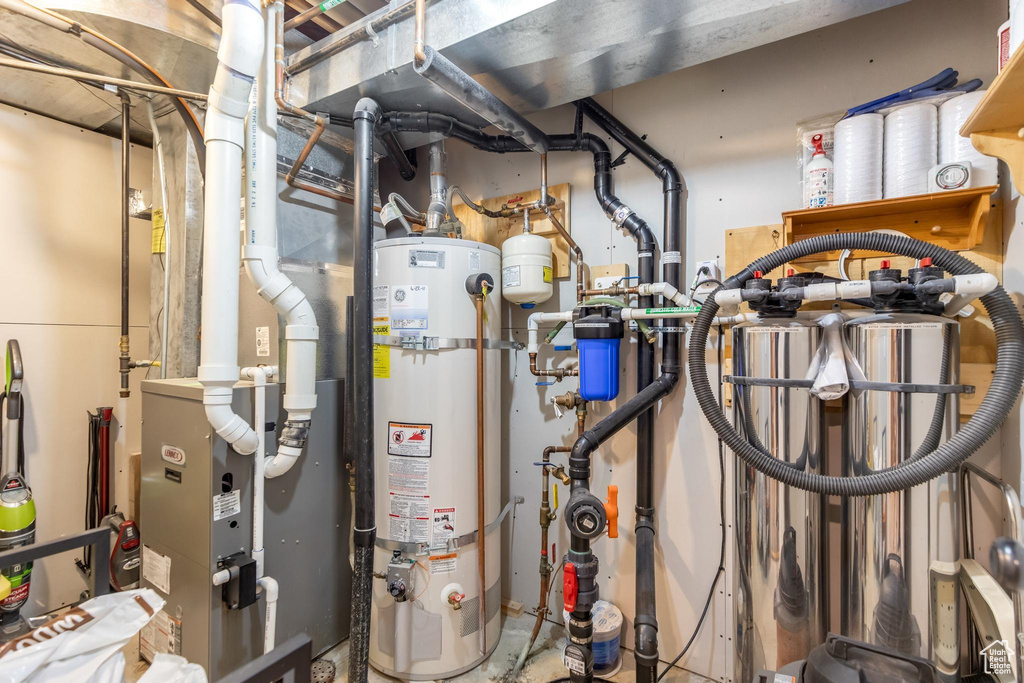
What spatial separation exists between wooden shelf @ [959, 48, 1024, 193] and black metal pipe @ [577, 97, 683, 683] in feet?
2.73

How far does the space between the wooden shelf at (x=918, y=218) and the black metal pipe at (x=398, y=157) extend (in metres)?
1.63

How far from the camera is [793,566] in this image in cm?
107

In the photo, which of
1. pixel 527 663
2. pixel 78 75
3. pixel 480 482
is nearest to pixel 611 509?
pixel 480 482

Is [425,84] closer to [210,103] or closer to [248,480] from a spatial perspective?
[210,103]

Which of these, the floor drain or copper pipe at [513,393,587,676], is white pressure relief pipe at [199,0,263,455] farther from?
copper pipe at [513,393,587,676]

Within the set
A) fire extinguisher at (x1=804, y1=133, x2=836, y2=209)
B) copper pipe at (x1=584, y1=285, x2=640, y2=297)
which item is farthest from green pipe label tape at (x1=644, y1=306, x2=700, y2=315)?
fire extinguisher at (x1=804, y1=133, x2=836, y2=209)

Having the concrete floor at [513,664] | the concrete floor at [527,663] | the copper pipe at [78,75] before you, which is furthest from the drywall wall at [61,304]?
the concrete floor at [527,663]

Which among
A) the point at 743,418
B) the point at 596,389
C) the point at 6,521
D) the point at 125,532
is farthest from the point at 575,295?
the point at 6,521

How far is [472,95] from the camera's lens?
1412mm

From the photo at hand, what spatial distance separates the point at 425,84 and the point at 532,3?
0.48 metres

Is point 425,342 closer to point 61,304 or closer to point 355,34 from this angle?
point 355,34

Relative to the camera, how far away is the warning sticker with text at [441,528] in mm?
1639

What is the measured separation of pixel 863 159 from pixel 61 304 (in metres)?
3.29

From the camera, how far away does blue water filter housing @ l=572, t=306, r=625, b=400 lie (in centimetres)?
155
